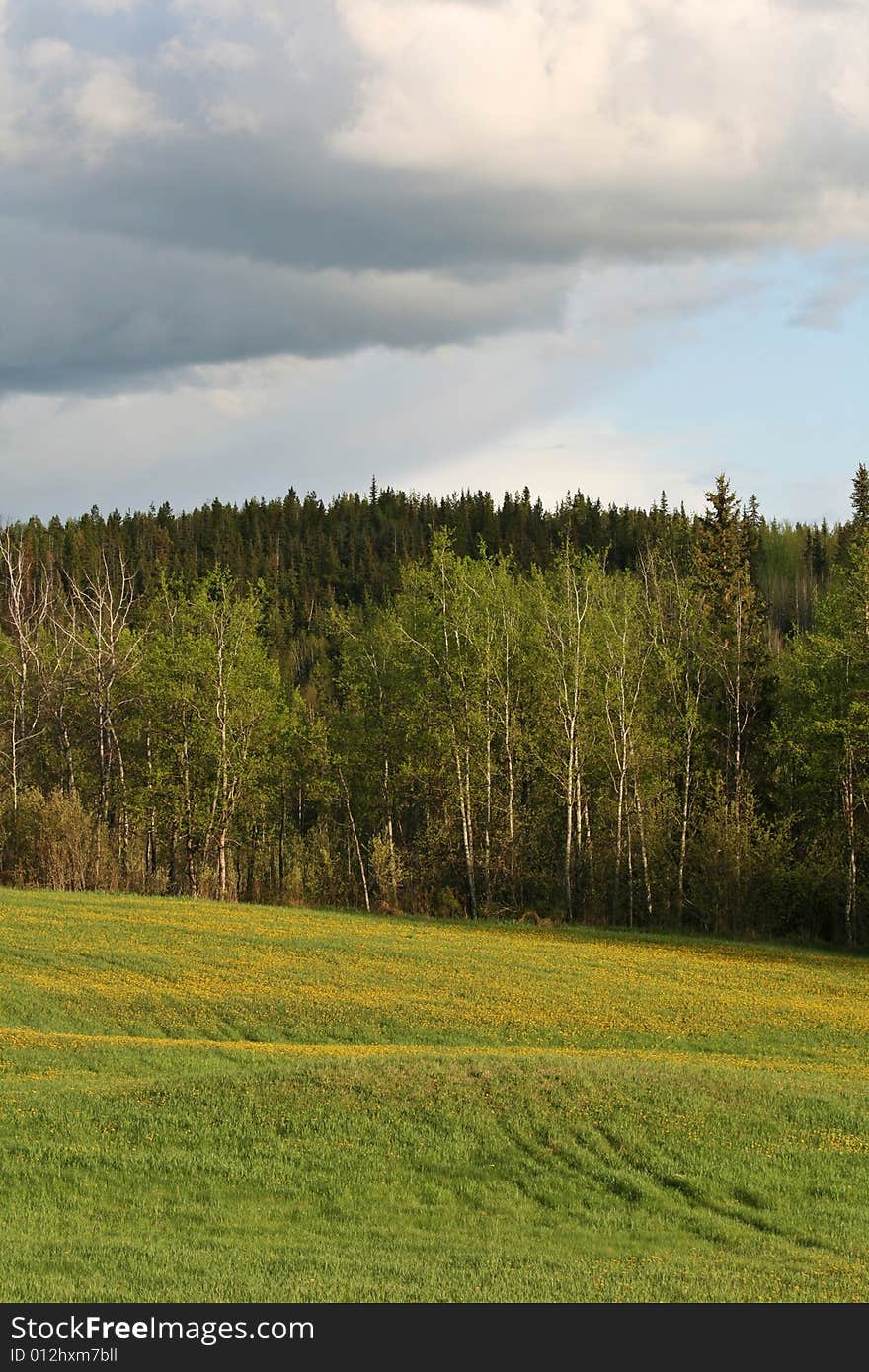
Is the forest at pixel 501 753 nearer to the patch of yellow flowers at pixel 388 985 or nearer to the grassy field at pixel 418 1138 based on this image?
the patch of yellow flowers at pixel 388 985

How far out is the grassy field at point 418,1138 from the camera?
13969 millimetres

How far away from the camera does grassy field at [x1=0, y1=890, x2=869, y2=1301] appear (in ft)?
45.8

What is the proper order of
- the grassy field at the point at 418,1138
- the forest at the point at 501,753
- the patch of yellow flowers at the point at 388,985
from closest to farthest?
the grassy field at the point at 418,1138 < the patch of yellow flowers at the point at 388,985 < the forest at the point at 501,753

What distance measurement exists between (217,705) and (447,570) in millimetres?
13228

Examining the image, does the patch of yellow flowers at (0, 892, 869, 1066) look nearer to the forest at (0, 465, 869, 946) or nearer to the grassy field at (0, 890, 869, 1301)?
the grassy field at (0, 890, 869, 1301)

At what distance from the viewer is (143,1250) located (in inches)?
559

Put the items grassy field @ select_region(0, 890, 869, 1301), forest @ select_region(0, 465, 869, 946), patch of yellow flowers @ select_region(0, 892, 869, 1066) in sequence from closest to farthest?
grassy field @ select_region(0, 890, 869, 1301) < patch of yellow flowers @ select_region(0, 892, 869, 1066) < forest @ select_region(0, 465, 869, 946)

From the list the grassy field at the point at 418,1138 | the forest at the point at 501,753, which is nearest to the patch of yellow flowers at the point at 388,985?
the grassy field at the point at 418,1138

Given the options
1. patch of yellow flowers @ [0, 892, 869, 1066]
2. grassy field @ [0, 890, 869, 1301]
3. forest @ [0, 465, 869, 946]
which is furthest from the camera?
forest @ [0, 465, 869, 946]

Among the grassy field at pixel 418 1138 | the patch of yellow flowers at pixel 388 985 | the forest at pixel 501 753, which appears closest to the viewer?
the grassy field at pixel 418 1138

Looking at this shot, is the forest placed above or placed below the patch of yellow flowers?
above

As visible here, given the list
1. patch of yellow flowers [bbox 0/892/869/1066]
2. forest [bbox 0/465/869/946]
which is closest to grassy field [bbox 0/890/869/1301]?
patch of yellow flowers [bbox 0/892/869/1066]
